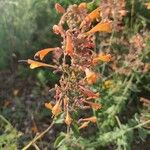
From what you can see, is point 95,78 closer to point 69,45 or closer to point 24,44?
point 69,45

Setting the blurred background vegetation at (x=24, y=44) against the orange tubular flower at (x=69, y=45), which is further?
the blurred background vegetation at (x=24, y=44)

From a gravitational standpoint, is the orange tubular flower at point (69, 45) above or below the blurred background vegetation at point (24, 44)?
above

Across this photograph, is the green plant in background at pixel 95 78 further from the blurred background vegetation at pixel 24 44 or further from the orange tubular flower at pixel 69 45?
the blurred background vegetation at pixel 24 44

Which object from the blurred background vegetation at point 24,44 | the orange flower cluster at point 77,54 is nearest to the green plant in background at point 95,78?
the orange flower cluster at point 77,54

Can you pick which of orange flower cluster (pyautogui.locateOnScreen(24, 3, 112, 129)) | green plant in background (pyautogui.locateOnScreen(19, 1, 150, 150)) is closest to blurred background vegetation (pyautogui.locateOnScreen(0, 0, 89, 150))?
green plant in background (pyautogui.locateOnScreen(19, 1, 150, 150))

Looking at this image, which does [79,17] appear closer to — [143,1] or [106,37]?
[106,37]

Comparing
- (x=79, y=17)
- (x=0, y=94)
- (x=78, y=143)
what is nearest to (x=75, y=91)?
(x=79, y=17)

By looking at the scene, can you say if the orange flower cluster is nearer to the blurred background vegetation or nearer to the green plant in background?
A: the green plant in background

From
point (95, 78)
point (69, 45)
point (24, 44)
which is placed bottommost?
point (24, 44)

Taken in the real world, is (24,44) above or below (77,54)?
below

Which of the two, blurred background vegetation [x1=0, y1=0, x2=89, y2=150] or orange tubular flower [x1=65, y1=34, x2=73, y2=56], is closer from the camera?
orange tubular flower [x1=65, y1=34, x2=73, y2=56]

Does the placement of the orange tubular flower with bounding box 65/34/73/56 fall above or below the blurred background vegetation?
above

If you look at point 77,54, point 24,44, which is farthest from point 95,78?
point 24,44
